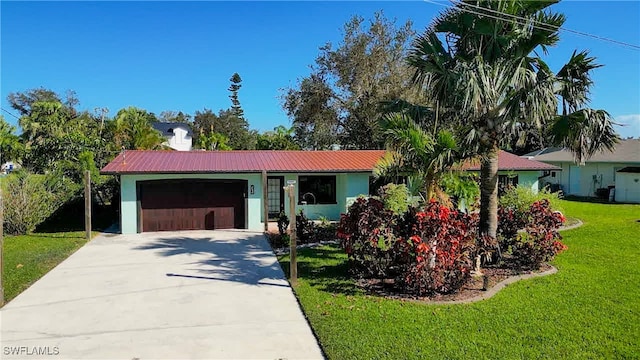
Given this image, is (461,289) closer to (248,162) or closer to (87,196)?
(248,162)

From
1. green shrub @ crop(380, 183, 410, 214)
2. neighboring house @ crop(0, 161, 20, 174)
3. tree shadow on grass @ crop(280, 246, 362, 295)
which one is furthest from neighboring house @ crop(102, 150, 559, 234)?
neighboring house @ crop(0, 161, 20, 174)

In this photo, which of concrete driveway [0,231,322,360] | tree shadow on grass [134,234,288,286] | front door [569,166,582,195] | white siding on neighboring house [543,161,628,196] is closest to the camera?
concrete driveway [0,231,322,360]

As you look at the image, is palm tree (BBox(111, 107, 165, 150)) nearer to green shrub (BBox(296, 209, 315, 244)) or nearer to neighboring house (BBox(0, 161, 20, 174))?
neighboring house (BBox(0, 161, 20, 174))

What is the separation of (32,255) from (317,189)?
400 inches

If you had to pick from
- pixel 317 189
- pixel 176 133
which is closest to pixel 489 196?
pixel 317 189

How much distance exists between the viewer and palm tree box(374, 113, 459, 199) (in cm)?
784

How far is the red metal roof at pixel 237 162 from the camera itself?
602 inches

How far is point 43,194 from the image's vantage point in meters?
15.4

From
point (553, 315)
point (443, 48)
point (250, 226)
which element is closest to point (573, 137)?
point (443, 48)

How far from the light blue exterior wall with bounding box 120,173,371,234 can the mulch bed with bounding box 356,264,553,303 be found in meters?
8.17

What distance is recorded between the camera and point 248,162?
17078mm

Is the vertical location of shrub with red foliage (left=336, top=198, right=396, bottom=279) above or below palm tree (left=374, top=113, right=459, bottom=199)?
below

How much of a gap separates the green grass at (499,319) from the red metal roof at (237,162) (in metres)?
7.25

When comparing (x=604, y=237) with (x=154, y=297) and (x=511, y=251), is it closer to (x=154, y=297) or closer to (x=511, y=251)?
(x=511, y=251)
